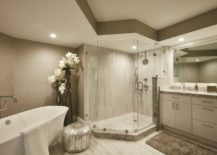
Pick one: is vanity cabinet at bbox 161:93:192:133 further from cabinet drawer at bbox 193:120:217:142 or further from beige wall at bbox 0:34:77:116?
beige wall at bbox 0:34:77:116

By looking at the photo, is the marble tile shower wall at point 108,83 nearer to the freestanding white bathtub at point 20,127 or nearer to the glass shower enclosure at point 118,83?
the glass shower enclosure at point 118,83

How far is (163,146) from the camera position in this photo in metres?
2.23

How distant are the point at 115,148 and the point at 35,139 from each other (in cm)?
140

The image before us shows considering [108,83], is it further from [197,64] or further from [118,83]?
[197,64]

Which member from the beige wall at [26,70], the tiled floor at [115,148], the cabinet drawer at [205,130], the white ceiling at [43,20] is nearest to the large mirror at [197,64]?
the cabinet drawer at [205,130]

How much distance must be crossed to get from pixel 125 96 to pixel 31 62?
2857 mm

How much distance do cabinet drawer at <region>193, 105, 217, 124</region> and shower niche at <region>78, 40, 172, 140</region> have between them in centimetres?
101

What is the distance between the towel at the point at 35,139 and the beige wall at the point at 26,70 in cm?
152

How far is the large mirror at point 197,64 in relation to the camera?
272 centimetres

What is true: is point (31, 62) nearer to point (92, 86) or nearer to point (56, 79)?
point (56, 79)

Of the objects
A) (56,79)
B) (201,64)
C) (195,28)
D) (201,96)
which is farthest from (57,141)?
(201,64)

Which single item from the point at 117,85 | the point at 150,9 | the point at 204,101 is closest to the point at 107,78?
the point at 117,85

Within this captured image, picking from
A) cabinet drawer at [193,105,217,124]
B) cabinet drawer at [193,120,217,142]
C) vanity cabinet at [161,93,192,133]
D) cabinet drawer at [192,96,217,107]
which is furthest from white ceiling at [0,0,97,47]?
cabinet drawer at [193,120,217,142]

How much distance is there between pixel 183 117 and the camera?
258 cm
